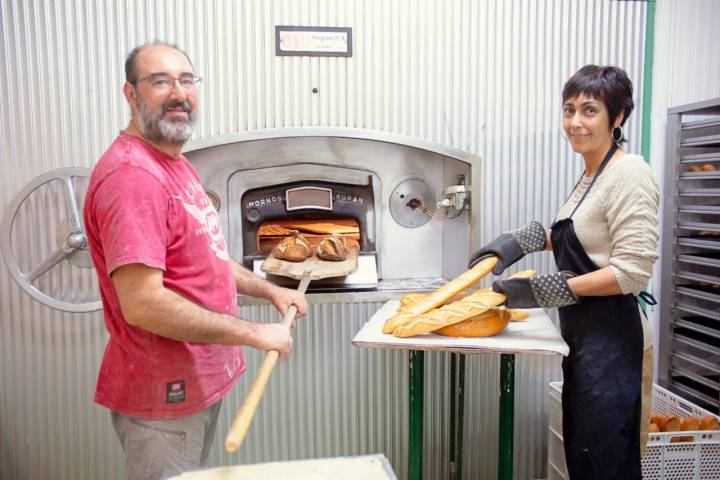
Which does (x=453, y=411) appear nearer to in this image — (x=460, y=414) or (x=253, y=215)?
(x=460, y=414)

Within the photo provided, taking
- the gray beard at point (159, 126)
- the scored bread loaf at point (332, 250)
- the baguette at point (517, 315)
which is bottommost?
the baguette at point (517, 315)

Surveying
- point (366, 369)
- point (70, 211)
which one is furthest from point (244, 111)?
point (366, 369)

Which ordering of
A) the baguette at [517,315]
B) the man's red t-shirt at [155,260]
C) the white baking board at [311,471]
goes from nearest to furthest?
the white baking board at [311,471], the man's red t-shirt at [155,260], the baguette at [517,315]

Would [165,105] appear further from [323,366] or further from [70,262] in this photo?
[323,366]

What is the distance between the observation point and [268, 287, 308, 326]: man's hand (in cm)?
187

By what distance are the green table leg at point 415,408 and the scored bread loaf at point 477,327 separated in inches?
5.3

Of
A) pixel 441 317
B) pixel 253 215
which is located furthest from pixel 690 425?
pixel 253 215

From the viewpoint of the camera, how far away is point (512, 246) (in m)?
2.10

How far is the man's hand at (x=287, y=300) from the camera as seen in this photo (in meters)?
1.87


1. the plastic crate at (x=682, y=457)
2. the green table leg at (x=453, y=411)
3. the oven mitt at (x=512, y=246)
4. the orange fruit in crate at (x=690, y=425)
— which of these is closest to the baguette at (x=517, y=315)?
the oven mitt at (x=512, y=246)

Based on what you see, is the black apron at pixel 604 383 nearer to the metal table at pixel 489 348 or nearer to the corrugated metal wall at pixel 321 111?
the metal table at pixel 489 348

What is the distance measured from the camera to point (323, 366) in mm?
2467

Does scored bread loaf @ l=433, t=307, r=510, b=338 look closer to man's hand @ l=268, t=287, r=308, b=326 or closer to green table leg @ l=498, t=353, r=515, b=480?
green table leg @ l=498, t=353, r=515, b=480

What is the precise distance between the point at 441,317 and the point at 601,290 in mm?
484
